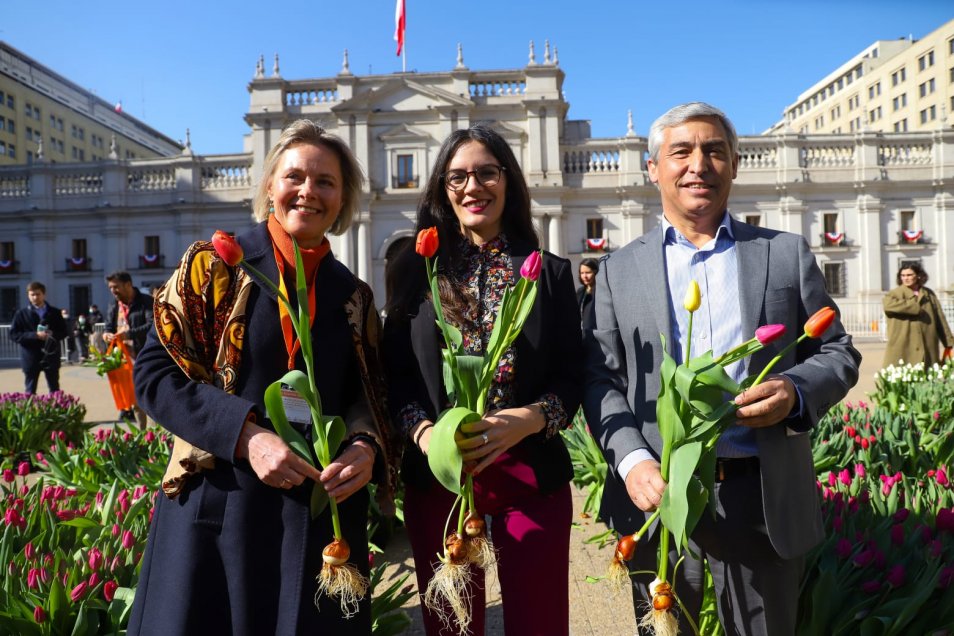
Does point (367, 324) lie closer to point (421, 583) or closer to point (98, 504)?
point (421, 583)

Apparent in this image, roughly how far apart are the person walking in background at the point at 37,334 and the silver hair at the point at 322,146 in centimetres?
812

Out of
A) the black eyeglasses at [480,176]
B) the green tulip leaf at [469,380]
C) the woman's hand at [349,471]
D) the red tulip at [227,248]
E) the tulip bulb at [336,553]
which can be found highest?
the black eyeglasses at [480,176]

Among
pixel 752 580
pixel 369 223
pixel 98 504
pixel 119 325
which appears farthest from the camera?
pixel 369 223

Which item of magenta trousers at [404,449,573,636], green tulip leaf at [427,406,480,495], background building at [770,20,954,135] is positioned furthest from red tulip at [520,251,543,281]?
background building at [770,20,954,135]

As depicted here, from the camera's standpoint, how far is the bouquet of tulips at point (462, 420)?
1.49 m

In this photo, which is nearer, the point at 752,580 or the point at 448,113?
the point at 752,580

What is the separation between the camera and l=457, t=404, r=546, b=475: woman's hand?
61.6 inches

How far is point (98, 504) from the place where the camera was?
3025 mm

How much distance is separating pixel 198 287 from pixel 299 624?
87 cm

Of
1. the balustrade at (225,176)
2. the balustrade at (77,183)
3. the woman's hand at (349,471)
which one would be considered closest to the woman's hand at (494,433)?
the woman's hand at (349,471)

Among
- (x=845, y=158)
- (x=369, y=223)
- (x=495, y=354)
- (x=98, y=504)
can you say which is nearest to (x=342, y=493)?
(x=495, y=354)

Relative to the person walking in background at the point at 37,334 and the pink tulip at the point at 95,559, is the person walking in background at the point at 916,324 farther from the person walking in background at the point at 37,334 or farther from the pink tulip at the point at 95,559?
the person walking in background at the point at 37,334

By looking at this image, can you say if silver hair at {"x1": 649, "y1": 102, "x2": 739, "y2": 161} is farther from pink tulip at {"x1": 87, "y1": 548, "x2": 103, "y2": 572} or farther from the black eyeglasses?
pink tulip at {"x1": 87, "y1": 548, "x2": 103, "y2": 572}

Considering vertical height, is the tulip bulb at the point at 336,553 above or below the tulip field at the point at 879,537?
above
